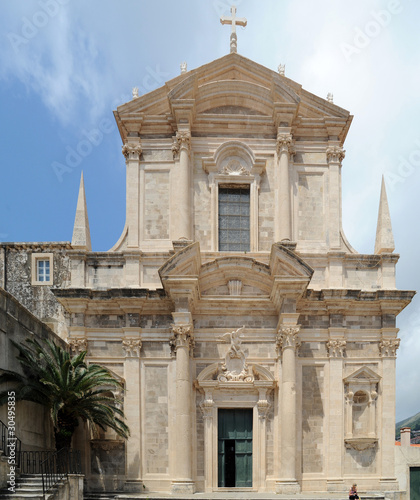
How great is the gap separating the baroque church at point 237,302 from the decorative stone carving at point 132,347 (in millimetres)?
46

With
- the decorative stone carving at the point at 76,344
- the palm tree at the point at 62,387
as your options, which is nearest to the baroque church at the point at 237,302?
the decorative stone carving at the point at 76,344

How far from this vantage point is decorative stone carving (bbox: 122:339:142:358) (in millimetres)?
23531

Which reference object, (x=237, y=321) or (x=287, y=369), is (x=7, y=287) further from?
(x=287, y=369)

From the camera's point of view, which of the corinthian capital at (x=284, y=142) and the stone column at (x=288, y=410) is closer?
the stone column at (x=288, y=410)

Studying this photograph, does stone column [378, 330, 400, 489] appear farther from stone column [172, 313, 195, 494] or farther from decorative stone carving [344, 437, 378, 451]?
stone column [172, 313, 195, 494]

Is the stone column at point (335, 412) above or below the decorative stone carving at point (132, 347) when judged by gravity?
below

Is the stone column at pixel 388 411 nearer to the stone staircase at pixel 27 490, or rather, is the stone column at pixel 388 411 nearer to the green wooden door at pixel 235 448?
the green wooden door at pixel 235 448

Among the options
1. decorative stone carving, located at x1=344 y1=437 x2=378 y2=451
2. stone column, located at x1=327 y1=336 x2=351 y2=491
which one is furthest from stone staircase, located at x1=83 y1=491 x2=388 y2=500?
decorative stone carving, located at x1=344 y1=437 x2=378 y2=451

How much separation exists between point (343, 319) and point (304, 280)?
7.95 feet

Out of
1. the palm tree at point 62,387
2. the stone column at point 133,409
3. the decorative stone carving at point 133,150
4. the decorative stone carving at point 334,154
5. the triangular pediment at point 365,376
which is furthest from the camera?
the decorative stone carving at point 334,154

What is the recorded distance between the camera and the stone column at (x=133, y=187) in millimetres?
24578

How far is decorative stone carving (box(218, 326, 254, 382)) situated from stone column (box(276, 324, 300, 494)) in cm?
129

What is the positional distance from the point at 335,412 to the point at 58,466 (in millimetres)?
8529

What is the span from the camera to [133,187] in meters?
24.9
